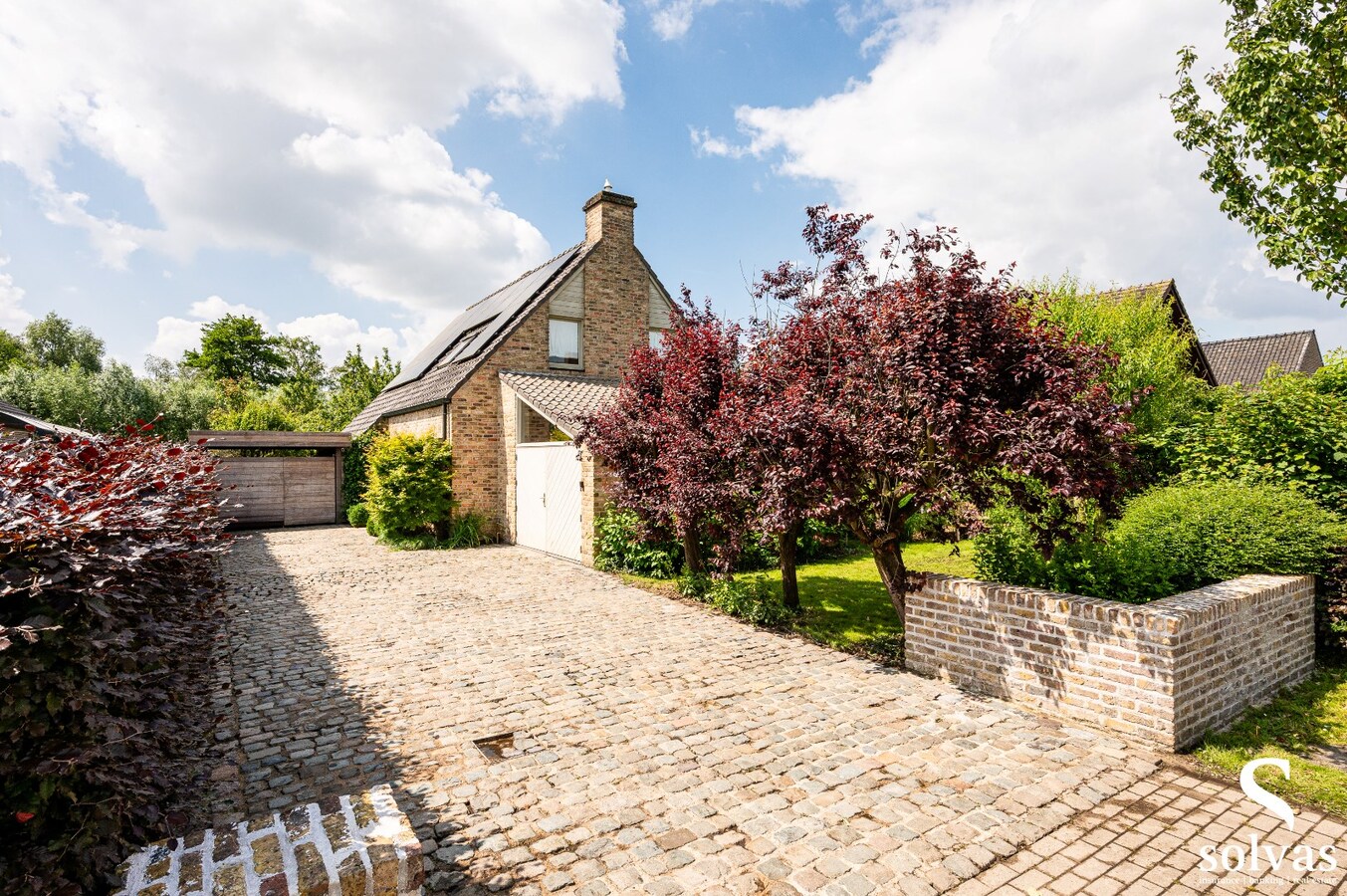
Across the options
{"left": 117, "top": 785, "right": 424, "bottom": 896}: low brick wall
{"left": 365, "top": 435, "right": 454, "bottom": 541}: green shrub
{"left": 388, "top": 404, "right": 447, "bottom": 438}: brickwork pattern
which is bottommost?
{"left": 117, "top": 785, "right": 424, "bottom": 896}: low brick wall

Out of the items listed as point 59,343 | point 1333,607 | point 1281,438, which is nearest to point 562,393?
point 1281,438

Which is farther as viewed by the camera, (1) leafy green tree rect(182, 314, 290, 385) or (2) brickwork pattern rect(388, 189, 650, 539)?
(1) leafy green tree rect(182, 314, 290, 385)

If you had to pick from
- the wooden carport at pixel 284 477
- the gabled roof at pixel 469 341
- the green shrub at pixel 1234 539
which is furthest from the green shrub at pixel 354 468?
the green shrub at pixel 1234 539

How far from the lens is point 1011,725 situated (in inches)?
206

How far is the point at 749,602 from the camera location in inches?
348

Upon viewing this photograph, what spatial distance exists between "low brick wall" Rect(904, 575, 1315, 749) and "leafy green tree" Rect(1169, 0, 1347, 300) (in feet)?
24.9

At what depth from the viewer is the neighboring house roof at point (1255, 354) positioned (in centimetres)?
2875

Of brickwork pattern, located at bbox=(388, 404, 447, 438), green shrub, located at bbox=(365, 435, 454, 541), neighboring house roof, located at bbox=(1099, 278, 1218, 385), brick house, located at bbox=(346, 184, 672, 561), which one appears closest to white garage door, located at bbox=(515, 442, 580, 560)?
brick house, located at bbox=(346, 184, 672, 561)

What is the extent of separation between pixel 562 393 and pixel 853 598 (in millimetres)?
8682

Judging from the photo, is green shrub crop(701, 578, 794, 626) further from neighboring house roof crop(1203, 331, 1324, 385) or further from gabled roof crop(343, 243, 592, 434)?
neighboring house roof crop(1203, 331, 1324, 385)

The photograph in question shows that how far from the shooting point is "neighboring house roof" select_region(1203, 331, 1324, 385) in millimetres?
28750

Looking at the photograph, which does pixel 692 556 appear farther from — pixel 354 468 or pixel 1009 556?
pixel 354 468

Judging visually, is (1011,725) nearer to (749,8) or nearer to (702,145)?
(749,8)

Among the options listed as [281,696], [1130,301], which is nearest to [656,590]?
[281,696]
